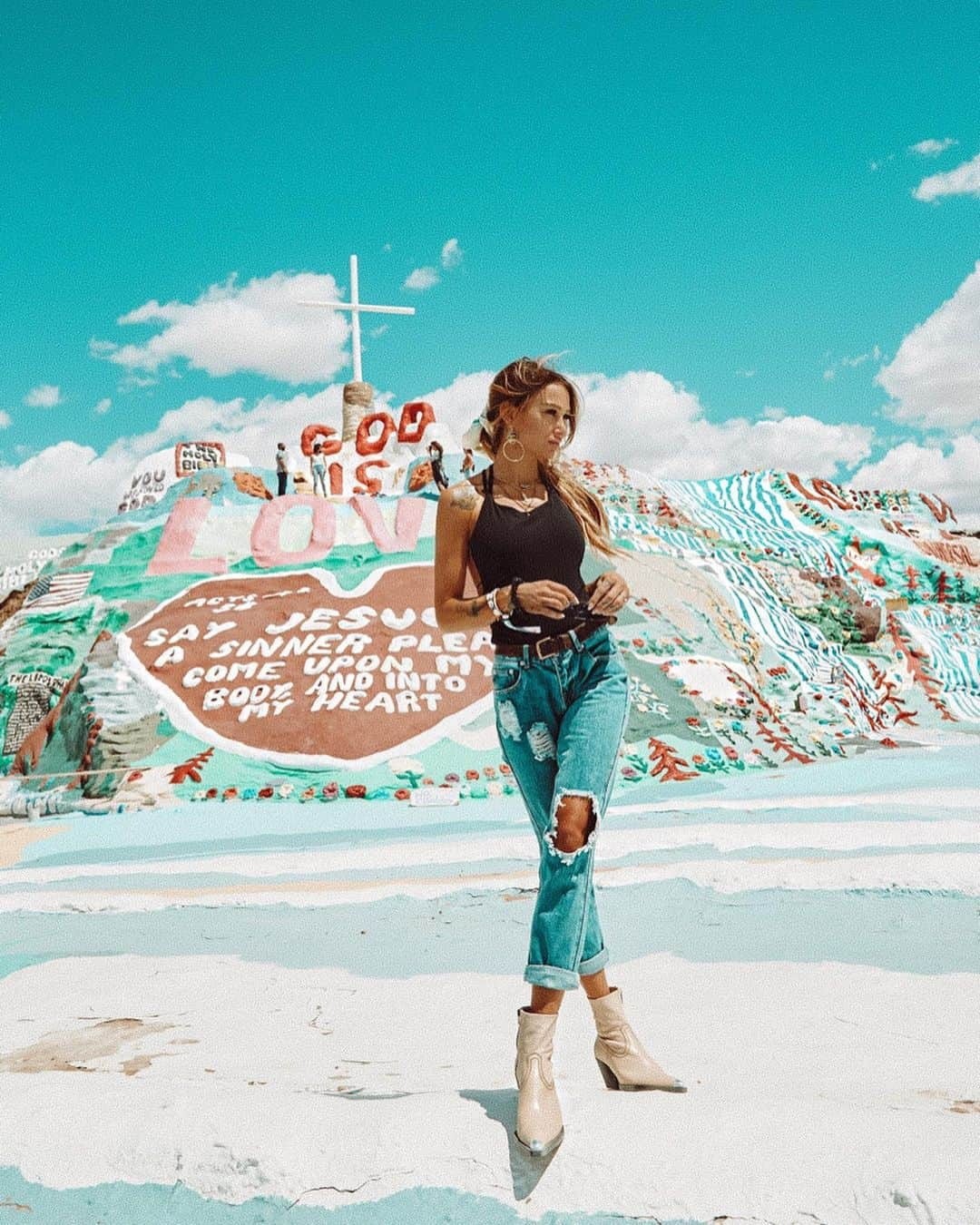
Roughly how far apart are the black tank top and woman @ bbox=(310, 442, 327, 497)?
16.3 m

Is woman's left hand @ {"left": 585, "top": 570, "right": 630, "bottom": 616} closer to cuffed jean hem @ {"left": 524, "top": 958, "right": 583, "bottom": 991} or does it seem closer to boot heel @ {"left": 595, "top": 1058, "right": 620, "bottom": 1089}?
cuffed jean hem @ {"left": 524, "top": 958, "right": 583, "bottom": 991}

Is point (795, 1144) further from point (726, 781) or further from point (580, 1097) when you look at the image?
point (726, 781)

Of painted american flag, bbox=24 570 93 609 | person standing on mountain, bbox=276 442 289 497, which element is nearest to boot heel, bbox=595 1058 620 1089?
painted american flag, bbox=24 570 93 609

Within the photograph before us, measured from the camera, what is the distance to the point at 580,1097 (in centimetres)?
237

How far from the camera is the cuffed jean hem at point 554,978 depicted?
2340 millimetres

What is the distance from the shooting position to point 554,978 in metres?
2.34

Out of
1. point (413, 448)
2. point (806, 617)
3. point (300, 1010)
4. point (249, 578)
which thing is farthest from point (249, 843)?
point (413, 448)

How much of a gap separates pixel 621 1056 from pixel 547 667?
0.99 metres

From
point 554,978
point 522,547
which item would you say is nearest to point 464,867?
point 554,978

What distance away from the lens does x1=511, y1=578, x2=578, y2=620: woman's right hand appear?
2.44 meters

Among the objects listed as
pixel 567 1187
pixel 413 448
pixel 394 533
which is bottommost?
pixel 567 1187

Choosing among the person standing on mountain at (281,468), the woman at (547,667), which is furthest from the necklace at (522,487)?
the person standing on mountain at (281,468)

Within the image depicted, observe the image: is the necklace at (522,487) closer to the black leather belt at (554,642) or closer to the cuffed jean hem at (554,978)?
the black leather belt at (554,642)

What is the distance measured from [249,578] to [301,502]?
185cm
